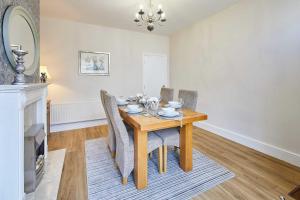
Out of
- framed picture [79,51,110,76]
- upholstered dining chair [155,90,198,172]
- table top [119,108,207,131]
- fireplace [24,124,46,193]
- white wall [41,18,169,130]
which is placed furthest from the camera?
framed picture [79,51,110,76]

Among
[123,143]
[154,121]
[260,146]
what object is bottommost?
[260,146]

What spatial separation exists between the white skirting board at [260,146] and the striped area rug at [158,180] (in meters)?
0.99

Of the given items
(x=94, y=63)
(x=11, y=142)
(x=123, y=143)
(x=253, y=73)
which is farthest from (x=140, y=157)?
(x=94, y=63)

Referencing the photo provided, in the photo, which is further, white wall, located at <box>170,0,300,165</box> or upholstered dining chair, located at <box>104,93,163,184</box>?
white wall, located at <box>170,0,300,165</box>

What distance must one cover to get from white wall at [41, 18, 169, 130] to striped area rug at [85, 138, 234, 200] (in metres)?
1.77

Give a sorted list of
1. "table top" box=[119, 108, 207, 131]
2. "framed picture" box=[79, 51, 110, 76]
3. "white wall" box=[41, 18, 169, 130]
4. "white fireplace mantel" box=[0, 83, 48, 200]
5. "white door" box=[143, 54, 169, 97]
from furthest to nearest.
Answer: "white door" box=[143, 54, 169, 97] → "framed picture" box=[79, 51, 110, 76] → "white wall" box=[41, 18, 169, 130] → "table top" box=[119, 108, 207, 131] → "white fireplace mantel" box=[0, 83, 48, 200]

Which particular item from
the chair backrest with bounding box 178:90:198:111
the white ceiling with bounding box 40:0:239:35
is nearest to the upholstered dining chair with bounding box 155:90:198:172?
the chair backrest with bounding box 178:90:198:111

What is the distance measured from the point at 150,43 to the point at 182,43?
96 cm

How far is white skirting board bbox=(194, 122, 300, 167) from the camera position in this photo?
2.26 m

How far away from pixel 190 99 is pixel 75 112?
9.15 ft

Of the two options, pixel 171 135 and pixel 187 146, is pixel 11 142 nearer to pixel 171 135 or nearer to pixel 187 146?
pixel 171 135

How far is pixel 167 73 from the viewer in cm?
509

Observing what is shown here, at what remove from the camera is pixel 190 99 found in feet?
8.16

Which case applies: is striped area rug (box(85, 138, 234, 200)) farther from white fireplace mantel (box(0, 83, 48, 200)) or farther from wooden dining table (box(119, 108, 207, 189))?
white fireplace mantel (box(0, 83, 48, 200))
